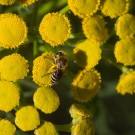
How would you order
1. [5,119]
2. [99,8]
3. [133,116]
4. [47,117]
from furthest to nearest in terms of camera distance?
[133,116]
[47,117]
[99,8]
[5,119]

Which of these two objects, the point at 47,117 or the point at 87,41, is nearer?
the point at 87,41

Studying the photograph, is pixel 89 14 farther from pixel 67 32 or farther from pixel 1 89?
pixel 1 89

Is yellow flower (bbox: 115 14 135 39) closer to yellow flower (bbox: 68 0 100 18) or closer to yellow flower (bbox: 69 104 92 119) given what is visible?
yellow flower (bbox: 68 0 100 18)

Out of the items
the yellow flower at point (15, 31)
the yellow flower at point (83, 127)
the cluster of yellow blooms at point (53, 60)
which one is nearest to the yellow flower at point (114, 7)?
the cluster of yellow blooms at point (53, 60)

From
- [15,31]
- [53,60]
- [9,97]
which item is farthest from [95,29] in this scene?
[9,97]

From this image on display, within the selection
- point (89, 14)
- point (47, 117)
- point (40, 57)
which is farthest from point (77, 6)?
point (47, 117)

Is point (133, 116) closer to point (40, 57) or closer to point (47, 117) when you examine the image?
point (47, 117)

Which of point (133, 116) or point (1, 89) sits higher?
point (1, 89)

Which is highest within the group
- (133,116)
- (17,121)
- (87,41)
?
(87,41)

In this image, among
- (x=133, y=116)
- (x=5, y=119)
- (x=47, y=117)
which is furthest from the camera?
(x=133, y=116)
